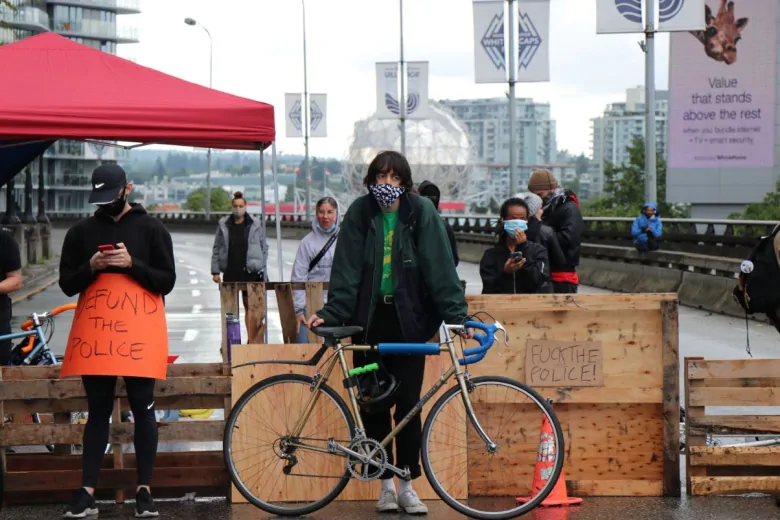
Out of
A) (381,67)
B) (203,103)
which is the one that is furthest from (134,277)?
(381,67)

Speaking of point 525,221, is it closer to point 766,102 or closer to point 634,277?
point 634,277

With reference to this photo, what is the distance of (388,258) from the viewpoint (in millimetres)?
7391

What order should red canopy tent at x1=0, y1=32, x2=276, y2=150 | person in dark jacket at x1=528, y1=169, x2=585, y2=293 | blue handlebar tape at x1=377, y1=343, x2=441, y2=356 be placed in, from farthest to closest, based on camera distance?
person in dark jacket at x1=528, y1=169, x2=585, y2=293 < red canopy tent at x1=0, y1=32, x2=276, y2=150 < blue handlebar tape at x1=377, y1=343, x2=441, y2=356

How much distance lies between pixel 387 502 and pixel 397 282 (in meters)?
1.22

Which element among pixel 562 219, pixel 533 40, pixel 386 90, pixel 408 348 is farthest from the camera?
pixel 386 90

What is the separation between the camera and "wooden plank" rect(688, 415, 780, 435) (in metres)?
8.13

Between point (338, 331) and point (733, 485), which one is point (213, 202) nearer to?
point (733, 485)

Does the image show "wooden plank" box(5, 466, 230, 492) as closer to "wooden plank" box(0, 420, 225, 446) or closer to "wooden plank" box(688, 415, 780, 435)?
"wooden plank" box(0, 420, 225, 446)

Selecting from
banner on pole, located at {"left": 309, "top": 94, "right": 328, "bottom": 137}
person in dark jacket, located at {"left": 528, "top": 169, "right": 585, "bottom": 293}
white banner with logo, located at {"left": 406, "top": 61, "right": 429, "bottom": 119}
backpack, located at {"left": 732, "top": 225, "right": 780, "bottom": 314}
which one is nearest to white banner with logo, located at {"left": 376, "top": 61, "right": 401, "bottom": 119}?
white banner with logo, located at {"left": 406, "top": 61, "right": 429, "bottom": 119}

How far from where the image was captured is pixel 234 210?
15852mm

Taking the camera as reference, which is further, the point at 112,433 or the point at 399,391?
the point at 112,433

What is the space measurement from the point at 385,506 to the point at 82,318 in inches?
76.2

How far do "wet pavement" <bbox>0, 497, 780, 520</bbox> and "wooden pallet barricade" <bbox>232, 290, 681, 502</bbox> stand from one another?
179mm

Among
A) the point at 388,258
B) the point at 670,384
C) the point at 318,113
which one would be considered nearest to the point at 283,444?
the point at 388,258
